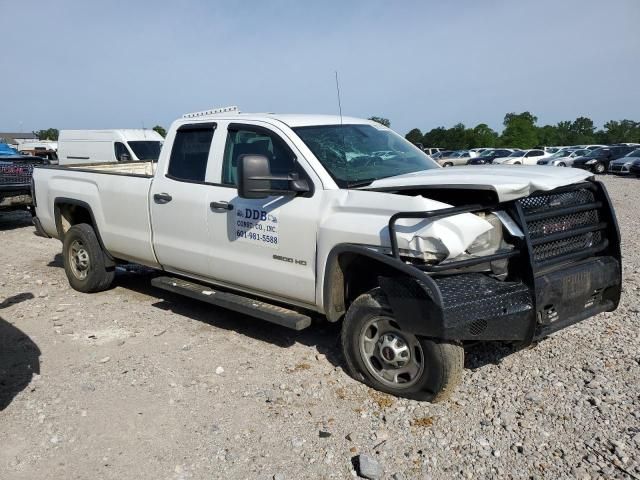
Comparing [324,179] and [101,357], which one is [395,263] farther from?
[101,357]

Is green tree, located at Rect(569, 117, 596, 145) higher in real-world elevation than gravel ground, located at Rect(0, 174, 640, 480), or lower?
higher

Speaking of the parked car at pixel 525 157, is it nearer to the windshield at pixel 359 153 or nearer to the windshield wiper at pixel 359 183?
the windshield at pixel 359 153

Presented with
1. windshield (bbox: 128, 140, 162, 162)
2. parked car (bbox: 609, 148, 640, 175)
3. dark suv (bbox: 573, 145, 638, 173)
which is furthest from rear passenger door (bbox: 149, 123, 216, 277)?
dark suv (bbox: 573, 145, 638, 173)

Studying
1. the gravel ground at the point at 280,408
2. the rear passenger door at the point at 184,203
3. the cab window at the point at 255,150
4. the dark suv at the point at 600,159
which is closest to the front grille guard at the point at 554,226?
the gravel ground at the point at 280,408

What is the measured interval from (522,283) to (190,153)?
3103 mm

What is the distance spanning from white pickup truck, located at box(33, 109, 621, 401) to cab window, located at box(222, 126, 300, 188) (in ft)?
0.04

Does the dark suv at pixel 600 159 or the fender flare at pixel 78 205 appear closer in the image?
the fender flare at pixel 78 205

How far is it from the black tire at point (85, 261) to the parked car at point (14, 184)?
18.1 feet

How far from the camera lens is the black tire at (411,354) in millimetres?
3672

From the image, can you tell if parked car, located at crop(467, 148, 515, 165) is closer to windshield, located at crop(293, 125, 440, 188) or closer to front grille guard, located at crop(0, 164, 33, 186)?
front grille guard, located at crop(0, 164, 33, 186)

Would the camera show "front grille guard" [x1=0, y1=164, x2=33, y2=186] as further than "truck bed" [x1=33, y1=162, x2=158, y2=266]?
Yes

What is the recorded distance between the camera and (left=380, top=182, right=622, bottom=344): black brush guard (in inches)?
136

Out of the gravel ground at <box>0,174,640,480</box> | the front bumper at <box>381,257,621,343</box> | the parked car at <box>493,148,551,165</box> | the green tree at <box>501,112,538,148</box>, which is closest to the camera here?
the gravel ground at <box>0,174,640,480</box>

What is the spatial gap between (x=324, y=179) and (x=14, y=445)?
2.59 m
